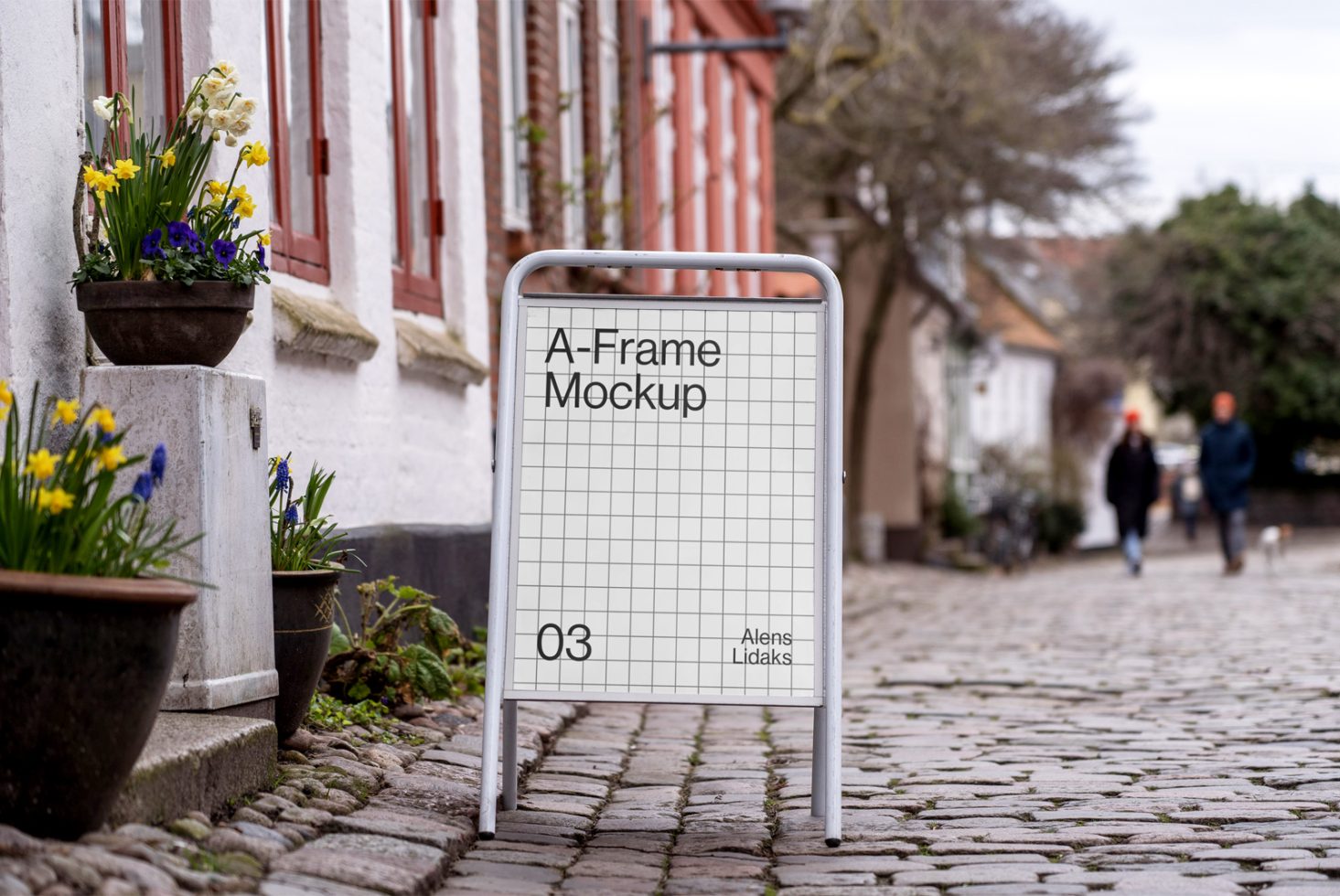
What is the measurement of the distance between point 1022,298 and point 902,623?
104ft

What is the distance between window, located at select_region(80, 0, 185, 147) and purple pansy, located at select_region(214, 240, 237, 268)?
864 mm

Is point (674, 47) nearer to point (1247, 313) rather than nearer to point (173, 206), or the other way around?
point (173, 206)

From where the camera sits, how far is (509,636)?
15.9ft

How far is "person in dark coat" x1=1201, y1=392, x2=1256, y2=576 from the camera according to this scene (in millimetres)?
17938

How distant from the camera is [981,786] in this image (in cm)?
581

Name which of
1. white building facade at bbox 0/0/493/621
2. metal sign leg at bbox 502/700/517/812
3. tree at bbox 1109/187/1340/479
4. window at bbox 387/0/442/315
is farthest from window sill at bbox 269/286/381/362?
tree at bbox 1109/187/1340/479

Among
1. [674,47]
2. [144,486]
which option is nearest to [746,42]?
[674,47]

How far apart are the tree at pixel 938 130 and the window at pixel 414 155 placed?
13.1 metres

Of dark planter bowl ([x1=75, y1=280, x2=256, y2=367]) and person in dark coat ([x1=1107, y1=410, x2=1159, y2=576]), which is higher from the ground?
dark planter bowl ([x1=75, y1=280, x2=256, y2=367])

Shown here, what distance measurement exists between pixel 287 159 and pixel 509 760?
2912 mm

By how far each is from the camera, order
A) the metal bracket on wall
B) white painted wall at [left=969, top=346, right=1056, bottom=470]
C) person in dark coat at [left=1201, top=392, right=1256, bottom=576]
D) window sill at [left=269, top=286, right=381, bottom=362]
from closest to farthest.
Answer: window sill at [left=269, top=286, right=381, bottom=362] → the metal bracket on wall → person in dark coat at [left=1201, top=392, right=1256, bottom=576] → white painted wall at [left=969, top=346, right=1056, bottom=470]

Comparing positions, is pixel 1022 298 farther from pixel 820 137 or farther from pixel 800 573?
pixel 800 573

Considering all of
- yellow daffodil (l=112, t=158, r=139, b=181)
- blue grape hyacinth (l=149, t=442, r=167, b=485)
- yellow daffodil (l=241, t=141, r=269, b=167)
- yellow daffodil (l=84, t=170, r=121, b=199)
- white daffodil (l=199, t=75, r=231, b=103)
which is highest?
white daffodil (l=199, t=75, r=231, b=103)

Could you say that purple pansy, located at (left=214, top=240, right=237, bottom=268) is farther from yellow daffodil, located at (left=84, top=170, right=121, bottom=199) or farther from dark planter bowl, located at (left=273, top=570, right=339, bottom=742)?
dark planter bowl, located at (left=273, top=570, right=339, bottom=742)
